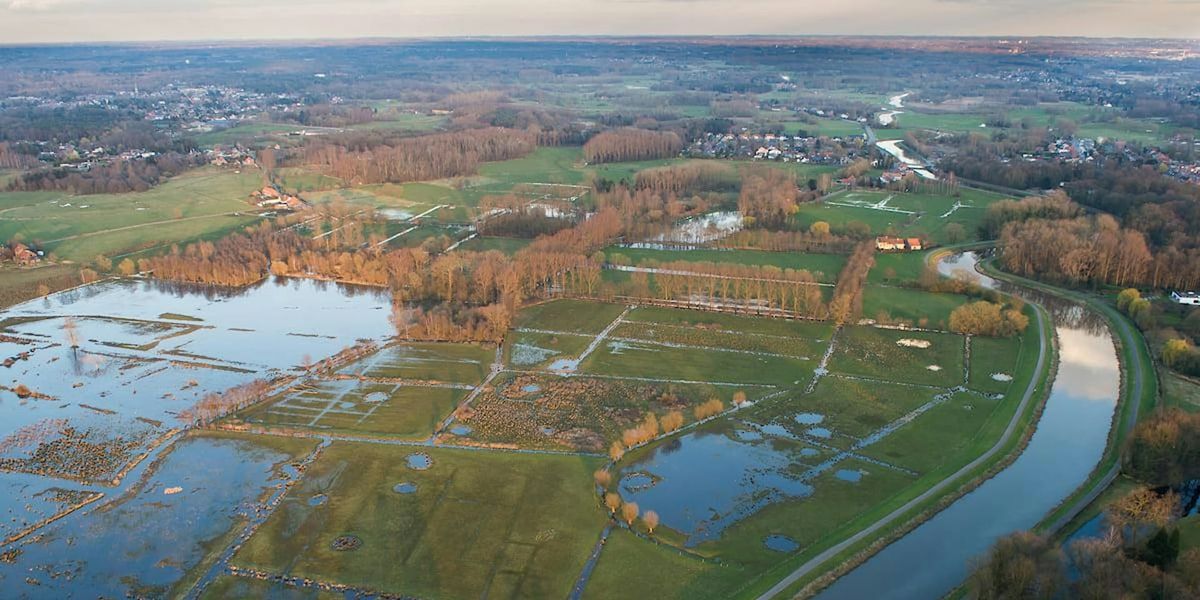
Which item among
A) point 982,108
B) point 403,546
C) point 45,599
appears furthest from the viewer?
point 982,108

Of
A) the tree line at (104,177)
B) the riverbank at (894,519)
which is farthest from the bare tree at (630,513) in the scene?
the tree line at (104,177)

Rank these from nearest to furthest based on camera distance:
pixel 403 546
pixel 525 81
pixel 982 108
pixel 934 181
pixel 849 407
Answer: pixel 403 546 → pixel 849 407 → pixel 934 181 → pixel 982 108 → pixel 525 81

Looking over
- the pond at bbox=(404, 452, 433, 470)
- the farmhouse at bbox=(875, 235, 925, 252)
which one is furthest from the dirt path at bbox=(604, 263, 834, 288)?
the pond at bbox=(404, 452, 433, 470)

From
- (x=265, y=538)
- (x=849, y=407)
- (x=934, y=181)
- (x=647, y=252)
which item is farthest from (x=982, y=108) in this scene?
(x=265, y=538)

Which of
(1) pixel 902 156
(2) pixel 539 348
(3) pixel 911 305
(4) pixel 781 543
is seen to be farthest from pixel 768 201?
(4) pixel 781 543

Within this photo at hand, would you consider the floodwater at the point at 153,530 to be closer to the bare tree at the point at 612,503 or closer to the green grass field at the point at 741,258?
the bare tree at the point at 612,503

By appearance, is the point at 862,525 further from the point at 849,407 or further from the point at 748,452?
the point at 849,407

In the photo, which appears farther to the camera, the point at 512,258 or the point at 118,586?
the point at 512,258
